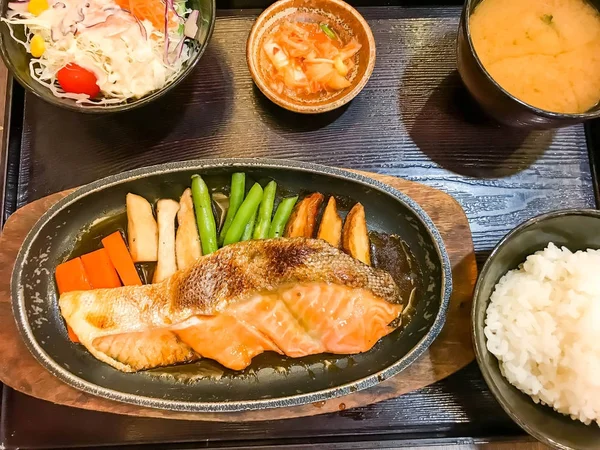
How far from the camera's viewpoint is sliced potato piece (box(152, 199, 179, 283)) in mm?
2381

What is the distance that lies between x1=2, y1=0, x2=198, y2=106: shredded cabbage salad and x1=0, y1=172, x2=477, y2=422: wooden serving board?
57 centimetres

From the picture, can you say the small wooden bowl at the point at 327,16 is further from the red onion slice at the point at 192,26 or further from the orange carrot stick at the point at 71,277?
the orange carrot stick at the point at 71,277

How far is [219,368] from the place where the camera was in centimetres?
230

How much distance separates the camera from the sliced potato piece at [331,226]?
2371 millimetres

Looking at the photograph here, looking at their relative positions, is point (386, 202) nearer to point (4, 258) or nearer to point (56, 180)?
point (56, 180)

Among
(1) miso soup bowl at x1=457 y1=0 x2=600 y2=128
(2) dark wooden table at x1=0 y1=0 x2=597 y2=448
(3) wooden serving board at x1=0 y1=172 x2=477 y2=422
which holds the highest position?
(1) miso soup bowl at x1=457 y1=0 x2=600 y2=128

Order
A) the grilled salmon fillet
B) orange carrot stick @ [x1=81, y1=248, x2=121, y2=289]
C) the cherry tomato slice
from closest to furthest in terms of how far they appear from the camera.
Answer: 1. the grilled salmon fillet
2. the cherry tomato slice
3. orange carrot stick @ [x1=81, y1=248, x2=121, y2=289]

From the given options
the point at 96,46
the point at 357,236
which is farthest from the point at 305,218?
the point at 96,46

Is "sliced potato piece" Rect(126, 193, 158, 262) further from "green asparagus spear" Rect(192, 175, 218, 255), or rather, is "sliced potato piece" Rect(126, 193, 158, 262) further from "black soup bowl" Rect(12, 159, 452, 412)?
"green asparagus spear" Rect(192, 175, 218, 255)

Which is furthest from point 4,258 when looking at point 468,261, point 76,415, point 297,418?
point 468,261

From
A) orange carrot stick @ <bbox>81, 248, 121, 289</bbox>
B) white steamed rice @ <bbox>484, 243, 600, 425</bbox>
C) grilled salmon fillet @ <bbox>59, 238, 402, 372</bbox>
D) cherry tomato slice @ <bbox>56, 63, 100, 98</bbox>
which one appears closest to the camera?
white steamed rice @ <bbox>484, 243, 600, 425</bbox>

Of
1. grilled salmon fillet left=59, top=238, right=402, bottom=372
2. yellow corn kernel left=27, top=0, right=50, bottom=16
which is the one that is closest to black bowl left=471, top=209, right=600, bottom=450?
grilled salmon fillet left=59, top=238, right=402, bottom=372

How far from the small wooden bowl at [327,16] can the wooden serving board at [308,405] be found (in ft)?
2.43

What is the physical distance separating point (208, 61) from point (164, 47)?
340 millimetres
